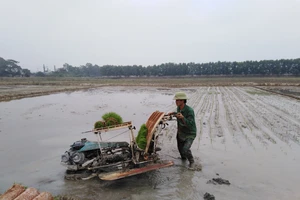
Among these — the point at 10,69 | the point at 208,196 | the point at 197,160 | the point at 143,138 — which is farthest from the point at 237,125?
the point at 10,69

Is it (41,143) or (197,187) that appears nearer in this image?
(197,187)

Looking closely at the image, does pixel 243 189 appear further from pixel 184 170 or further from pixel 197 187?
pixel 184 170

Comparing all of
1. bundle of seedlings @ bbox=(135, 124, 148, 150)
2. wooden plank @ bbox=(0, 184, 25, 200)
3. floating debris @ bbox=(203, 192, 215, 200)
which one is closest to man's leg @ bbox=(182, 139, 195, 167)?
bundle of seedlings @ bbox=(135, 124, 148, 150)

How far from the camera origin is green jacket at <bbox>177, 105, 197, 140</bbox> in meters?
6.12

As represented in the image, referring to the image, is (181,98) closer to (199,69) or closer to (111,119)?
(111,119)

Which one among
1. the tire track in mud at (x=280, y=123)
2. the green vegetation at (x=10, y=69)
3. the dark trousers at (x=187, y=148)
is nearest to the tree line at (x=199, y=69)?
the green vegetation at (x=10, y=69)

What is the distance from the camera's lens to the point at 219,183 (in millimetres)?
5344

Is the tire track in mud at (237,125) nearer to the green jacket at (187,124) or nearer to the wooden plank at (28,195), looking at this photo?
the green jacket at (187,124)

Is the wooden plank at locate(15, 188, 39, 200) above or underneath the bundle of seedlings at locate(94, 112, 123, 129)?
underneath

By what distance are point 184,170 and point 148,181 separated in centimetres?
110

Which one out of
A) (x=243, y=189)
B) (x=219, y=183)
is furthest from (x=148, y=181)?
(x=243, y=189)

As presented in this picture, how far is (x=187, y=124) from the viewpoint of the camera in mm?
6152

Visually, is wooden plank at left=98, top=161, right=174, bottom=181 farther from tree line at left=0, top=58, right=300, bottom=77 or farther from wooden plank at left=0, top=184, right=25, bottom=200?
tree line at left=0, top=58, right=300, bottom=77

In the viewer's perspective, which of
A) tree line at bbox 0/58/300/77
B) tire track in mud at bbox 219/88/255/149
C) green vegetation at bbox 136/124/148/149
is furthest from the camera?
tree line at bbox 0/58/300/77
